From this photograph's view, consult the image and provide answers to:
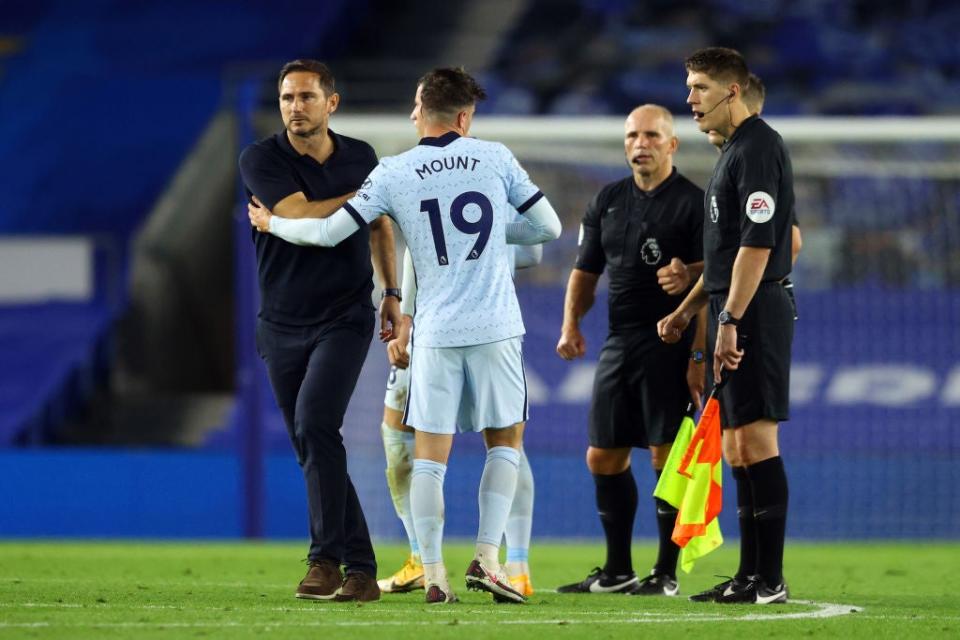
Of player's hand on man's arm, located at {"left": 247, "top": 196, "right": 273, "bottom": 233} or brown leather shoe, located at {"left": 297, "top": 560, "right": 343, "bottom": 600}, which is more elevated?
player's hand on man's arm, located at {"left": 247, "top": 196, "right": 273, "bottom": 233}

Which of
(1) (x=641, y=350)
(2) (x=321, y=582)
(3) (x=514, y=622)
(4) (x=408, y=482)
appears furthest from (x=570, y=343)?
(3) (x=514, y=622)

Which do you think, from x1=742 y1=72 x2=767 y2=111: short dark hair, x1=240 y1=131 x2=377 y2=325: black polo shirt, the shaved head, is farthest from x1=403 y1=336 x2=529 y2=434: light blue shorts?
the shaved head

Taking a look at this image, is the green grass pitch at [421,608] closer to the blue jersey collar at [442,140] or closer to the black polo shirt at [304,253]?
the black polo shirt at [304,253]

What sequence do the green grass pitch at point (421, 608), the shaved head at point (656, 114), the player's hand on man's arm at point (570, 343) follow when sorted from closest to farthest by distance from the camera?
1. the green grass pitch at point (421, 608)
2. the shaved head at point (656, 114)
3. the player's hand on man's arm at point (570, 343)

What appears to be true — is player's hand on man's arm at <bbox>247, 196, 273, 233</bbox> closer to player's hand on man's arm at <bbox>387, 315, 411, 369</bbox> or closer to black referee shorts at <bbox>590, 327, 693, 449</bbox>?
player's hand on man's arm at <bbox>387, 315, 411, 369</bbox>

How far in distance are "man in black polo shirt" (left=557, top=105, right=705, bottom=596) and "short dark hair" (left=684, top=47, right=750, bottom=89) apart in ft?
2.30

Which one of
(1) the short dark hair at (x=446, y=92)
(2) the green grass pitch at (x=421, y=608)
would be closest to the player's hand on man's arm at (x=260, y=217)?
(1) the short dark hair at (x=446, y=92)

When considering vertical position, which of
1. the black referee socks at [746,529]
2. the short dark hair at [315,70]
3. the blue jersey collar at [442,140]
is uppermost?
the short dark hair at [315,70]

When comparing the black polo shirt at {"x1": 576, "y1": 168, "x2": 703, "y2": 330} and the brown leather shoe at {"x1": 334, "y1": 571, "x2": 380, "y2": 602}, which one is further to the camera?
the black polo shirt at {"x1": 576, "y1": 168, "x2": 703, "y2": 330}

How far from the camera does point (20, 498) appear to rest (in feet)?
Result: 43.2

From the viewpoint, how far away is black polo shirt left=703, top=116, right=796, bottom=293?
225 inches

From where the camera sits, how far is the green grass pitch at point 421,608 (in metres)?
4.82

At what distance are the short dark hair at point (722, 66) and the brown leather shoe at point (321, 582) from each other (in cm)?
228

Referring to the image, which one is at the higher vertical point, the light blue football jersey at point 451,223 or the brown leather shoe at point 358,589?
the light blue football jersey at point 451,223
